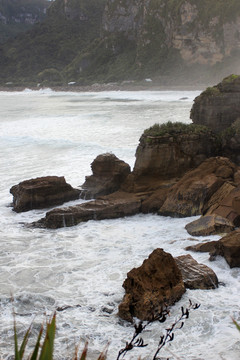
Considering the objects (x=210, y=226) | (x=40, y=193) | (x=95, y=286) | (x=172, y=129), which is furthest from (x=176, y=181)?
(x=95, y=286)

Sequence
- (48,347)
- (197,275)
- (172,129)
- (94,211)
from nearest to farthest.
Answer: (48,347) → (197,275) → (94,211) → (172,129)

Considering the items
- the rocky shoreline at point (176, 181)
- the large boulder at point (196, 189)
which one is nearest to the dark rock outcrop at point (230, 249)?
the rocky shoreline at point (176, 181)

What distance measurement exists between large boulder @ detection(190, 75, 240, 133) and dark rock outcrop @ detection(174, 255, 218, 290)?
7949mm

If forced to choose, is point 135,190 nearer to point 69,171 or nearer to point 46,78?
point 69,171

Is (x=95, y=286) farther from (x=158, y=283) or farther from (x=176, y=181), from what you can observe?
(x=176, y=181)

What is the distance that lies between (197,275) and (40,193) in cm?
662

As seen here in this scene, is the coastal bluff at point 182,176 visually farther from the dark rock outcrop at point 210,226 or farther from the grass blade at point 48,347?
the grass blade at point 48,347

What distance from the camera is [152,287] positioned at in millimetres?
7418

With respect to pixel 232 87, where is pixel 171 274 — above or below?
below

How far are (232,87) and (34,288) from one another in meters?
10.0

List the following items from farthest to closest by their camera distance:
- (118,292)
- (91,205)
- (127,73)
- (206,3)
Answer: (127,73)
(206,3)
(91,205)
(118,292)

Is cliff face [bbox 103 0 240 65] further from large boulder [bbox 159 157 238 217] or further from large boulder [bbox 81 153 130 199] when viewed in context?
large boulder [bbox 159 157 238 217]

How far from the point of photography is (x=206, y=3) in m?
101

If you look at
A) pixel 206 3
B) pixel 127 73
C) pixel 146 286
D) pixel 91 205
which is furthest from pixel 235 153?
pixel 127 73
